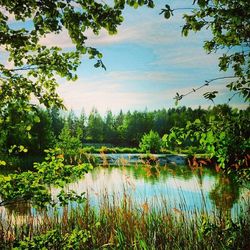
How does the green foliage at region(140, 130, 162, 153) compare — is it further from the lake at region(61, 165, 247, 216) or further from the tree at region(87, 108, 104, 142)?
the tree at region(87, 108, 104, 142)

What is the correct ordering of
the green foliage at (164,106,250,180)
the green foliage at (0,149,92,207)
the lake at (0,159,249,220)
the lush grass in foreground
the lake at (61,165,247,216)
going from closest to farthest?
the green foliage at (0,149,92,207)
the green foliage at (164,106,250,180)
the lush grass in foreground
the lake at (0,159,249,220)
the lake at (61,165,247,216)

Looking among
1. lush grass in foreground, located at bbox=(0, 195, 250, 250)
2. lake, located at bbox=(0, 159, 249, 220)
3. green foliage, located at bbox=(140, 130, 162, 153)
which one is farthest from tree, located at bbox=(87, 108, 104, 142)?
lush grass in foreground, located at bbox=(0, 195, 250, 250)

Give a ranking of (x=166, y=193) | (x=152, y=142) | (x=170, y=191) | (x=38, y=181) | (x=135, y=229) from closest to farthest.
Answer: (x=38, y=181) → (x=135, y=229) → (x=170, y=191) → (x=166, y=193) → (x=152, y=142)

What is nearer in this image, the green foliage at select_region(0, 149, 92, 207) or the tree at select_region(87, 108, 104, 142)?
the green foliage at select_region(0, 149, 92, 207)

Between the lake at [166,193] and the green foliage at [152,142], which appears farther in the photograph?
the green foliage at [152,142]

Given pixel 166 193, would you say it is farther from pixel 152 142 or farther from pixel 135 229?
pixel 152 142

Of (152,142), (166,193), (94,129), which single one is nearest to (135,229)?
(166,193)

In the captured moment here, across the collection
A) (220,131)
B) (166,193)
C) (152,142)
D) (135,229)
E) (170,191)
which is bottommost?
(166,193)

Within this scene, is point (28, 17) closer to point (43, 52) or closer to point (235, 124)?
point (43, 52)

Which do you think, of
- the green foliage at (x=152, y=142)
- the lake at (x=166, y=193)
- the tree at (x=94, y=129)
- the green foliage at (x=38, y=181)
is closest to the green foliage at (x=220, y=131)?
the green foliage at (x=38, y=181)

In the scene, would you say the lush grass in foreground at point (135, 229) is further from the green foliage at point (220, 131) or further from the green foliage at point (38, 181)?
the green foliage at point (38, 181)

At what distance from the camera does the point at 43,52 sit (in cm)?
264

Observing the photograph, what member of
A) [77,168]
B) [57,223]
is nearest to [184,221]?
[57,223]

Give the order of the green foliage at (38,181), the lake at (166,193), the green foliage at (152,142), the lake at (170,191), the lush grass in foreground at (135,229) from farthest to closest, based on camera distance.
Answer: the green foliage at (152,142) → the lake at (170,191) → the lake at (166,193) → the lush grass in foreground at (135,229) → the green foliage at (38,181)
